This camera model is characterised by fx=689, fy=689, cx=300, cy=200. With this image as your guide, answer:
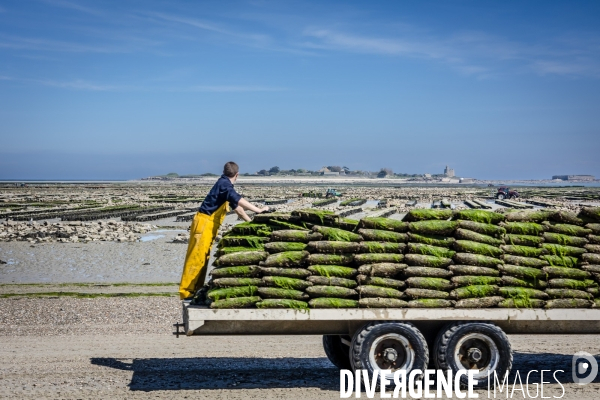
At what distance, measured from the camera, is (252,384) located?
390 inches

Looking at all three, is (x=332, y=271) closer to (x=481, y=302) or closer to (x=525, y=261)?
(x=481, y=302)

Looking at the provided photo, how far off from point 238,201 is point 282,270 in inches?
50.9

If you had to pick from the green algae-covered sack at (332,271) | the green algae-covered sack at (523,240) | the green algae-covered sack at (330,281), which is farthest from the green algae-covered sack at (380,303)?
the green algae-covered sack at (523,240)

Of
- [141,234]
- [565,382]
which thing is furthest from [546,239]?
[141,234]

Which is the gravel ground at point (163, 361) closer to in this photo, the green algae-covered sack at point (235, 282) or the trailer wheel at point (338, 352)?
the trailer wheel at point (338, 352)

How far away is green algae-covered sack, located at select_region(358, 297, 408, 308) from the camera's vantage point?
30.5 ft

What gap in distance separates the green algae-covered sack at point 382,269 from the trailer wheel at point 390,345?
664mm

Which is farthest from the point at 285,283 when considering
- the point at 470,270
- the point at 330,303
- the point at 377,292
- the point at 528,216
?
the point at 528,216

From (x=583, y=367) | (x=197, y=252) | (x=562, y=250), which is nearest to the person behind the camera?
(x=562, y=250)

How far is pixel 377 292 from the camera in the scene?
9375 mm

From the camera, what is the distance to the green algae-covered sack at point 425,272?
31.1ft

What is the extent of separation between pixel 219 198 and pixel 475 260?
12.3 ft

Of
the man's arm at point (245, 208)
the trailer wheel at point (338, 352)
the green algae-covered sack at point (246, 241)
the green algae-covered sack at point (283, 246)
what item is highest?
the man's arm at point (245, 208)

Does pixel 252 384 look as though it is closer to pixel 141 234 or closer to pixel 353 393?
pixel 353 393
